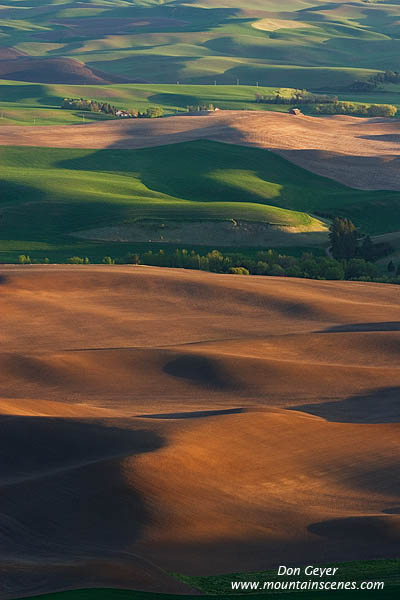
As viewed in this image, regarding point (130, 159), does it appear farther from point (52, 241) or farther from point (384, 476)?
point (384, 476)

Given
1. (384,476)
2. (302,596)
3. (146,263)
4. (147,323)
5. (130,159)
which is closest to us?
(302,596)

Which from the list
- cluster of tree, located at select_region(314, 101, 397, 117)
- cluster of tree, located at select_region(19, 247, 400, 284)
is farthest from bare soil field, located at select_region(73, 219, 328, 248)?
cluster of tree, located at select_region(314, 101, 397, 117)

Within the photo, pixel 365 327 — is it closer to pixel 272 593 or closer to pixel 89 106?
pixel 272 593

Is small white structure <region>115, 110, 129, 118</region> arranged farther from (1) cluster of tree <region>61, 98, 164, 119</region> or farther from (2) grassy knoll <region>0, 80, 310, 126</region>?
(2) grassy knoll <region>0, 80, 310, 126</region>

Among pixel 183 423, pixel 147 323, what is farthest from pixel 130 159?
pixel 183 423

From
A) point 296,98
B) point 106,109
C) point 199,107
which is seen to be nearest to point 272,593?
point 106,109

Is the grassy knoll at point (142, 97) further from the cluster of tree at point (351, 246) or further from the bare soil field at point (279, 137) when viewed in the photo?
the cluster of tree at point (351, 246)
